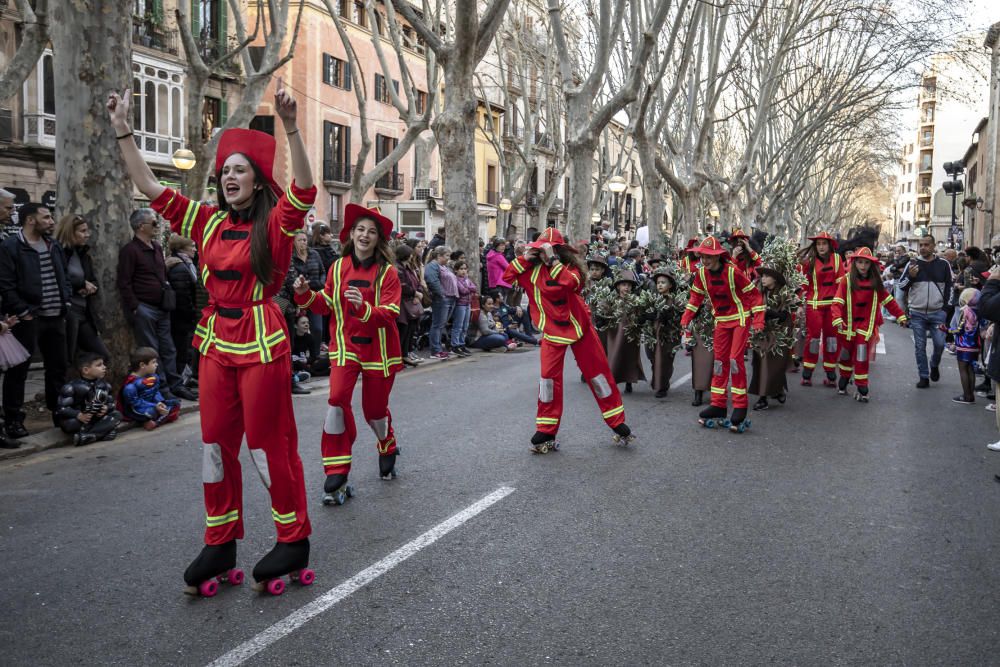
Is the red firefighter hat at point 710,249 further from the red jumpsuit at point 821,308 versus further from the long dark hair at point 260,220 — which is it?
the long dark hair at point 260,220

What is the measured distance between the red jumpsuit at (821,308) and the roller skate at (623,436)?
5.17m

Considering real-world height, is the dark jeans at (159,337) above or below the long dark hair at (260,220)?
below

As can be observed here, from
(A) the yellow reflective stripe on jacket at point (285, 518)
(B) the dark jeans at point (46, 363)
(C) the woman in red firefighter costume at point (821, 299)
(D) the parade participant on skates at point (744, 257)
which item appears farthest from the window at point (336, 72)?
(A) the yellow reflective stripe on jacket at point (285, 518)

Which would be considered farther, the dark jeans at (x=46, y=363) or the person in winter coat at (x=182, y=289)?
the person in winter coat at (x=182, y=289)

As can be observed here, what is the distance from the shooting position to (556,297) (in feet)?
26.7

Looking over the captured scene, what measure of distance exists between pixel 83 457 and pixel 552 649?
515 cm

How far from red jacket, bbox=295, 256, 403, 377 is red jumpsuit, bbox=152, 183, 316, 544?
1.85 m

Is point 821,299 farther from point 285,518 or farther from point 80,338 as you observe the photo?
point 285,518

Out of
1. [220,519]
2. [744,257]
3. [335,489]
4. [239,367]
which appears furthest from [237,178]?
[744,257]

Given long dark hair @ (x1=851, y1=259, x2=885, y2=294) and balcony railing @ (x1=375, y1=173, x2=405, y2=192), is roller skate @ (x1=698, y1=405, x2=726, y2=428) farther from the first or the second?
balcony railing @ (x1=375, y1=173, x2=405, y2=192)

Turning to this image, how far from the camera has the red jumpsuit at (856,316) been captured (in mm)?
11812

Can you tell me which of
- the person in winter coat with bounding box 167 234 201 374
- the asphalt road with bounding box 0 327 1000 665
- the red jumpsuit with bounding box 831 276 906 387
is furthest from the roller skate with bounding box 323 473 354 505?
the red jumpsuit with bounding box 831 276 906 387

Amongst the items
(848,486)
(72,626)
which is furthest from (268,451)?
(848,486)

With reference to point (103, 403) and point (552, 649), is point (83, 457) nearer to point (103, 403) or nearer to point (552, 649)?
point (103, 403)
